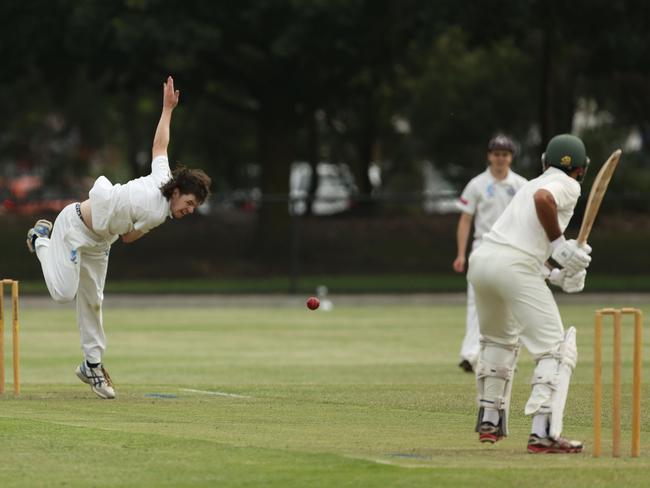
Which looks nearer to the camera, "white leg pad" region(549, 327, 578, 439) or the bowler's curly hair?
"white leg pad" region(549, 327, 578, 439)

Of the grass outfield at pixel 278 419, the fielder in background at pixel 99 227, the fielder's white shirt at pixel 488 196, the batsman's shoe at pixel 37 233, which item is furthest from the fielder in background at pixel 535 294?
the fielder's white shirt at pixel 488 196

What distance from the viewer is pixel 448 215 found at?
38.9 meters

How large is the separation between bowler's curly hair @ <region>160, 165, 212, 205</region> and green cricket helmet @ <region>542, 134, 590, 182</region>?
2.82 meters

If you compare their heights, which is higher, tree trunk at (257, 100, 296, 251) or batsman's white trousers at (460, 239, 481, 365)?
tree trunk at (257, 100, 296, 251)

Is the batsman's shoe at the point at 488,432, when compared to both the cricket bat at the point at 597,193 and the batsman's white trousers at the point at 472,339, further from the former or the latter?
the batsman's white trousers at the point at 472,339

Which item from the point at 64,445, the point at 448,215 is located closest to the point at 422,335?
the point at 64,445

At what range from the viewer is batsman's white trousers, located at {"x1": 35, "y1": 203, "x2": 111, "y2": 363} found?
11.4 meters

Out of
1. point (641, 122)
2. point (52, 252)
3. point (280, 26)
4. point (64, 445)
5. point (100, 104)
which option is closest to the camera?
point (64, 445)

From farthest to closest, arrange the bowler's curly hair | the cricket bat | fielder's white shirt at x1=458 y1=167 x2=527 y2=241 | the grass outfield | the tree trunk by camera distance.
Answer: the tree trunk < fielder's white shirt at x1=458 y1=167 x2=527 y2=241 < the bowler's curly hair < the cricket bat < the grass outfield

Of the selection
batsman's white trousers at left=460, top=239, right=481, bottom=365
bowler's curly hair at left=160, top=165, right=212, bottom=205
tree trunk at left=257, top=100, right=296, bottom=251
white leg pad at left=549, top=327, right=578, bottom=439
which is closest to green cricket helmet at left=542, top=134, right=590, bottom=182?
white leg pad at left=549, top=327, right=578, bottom=439

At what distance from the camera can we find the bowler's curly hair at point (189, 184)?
10.8 metres

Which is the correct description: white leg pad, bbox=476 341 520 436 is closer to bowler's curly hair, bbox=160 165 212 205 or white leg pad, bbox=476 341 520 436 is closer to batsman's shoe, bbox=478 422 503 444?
batsman's shoe, bbox=478 422 503 444

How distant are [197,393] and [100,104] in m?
42.1

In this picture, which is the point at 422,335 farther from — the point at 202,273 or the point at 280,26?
the point at 202,273
